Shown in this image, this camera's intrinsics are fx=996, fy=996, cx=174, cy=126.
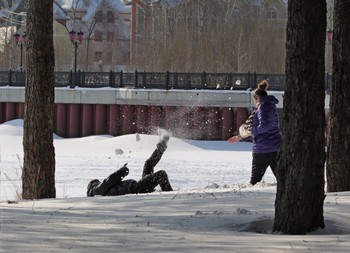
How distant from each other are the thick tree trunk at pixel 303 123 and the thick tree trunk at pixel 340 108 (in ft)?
10.2

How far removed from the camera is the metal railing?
123 feet

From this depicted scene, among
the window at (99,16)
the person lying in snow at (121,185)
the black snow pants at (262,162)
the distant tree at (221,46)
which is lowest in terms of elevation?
the person lying in snow at (121,185)

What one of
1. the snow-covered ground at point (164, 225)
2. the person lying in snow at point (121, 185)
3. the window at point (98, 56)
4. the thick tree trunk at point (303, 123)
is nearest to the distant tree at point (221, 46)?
the window at point (98, 56)

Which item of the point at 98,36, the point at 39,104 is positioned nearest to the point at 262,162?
the point at 39,104

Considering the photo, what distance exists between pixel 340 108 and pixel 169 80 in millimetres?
27666

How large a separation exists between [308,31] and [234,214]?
170 cm

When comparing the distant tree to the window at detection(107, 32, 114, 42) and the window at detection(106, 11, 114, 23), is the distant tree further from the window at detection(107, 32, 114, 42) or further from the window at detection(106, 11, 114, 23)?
the window at detection(106, 11, 114, 23)

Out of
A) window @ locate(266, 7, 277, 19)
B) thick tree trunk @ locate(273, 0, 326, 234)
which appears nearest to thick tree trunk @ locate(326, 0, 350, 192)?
thick tree trunk @ locate(273, 0, 326, 234)

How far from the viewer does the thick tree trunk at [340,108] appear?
10.7 m

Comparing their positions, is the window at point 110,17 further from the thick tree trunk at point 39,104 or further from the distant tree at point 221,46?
the thick tree trunk at point 39,104

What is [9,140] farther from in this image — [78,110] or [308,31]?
[308,31]

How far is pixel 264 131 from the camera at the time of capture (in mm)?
12680

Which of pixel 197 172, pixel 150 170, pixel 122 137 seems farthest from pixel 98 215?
pixel 122 137

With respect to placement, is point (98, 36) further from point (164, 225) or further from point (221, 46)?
point (164, 225)
